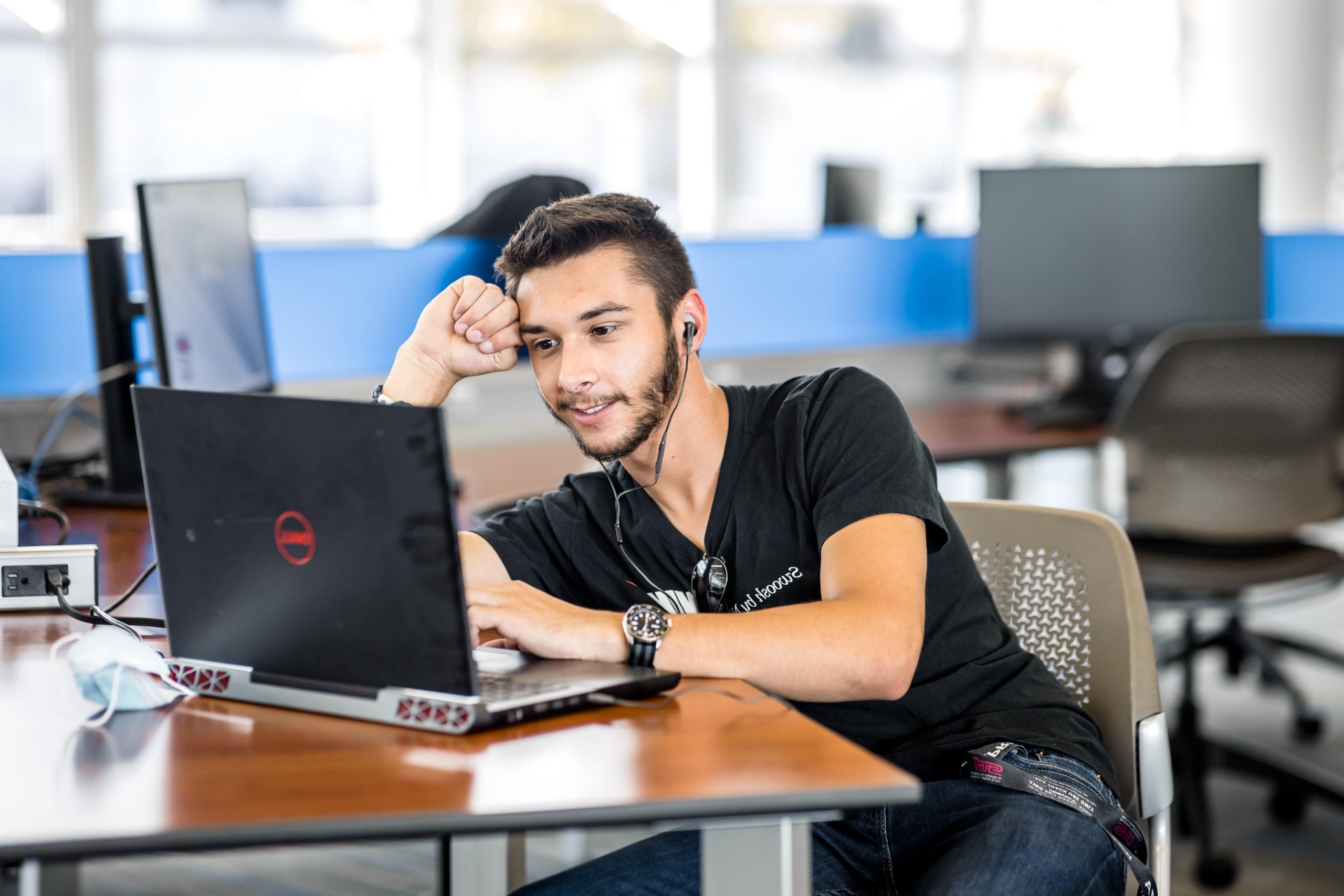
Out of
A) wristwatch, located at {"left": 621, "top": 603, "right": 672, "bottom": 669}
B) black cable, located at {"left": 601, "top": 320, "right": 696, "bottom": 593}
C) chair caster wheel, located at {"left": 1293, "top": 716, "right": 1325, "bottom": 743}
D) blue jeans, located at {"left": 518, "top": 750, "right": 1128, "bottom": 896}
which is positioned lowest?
chair caster wheel, located at {"left": 1293, "top": 716, "right": 1325, "bottom": 743}

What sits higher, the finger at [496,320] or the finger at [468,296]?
the finger at [468,296]

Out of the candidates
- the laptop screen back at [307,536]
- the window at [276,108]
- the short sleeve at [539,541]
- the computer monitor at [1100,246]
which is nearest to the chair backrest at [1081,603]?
the short sleeve at [539,541]

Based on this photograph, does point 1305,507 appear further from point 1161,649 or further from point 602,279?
point 602,279

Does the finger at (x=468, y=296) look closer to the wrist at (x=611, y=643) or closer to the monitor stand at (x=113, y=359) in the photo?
the wrist at (x=611, y=643)

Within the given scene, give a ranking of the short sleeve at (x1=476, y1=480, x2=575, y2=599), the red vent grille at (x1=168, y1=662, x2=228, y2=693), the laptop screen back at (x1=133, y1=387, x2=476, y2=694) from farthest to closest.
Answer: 1. the short sleeve at (x1=476, y1=480, x2=575, y2=599)
2. the red vent grille at (x1=168, y1=662, x2=228, y2=693)
3. the laptop screen back at (x1=133, y1=387, x2=476, y2=694)

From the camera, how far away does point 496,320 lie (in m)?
1.49

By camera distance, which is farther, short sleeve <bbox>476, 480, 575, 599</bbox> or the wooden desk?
short sleeve <bbox>476, 480, 575, 599</bbox>

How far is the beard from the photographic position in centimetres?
144

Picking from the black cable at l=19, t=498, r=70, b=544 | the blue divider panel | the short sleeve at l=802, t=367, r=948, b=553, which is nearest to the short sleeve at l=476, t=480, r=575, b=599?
the short sleeve at l=802, t=367, r=948, b=553

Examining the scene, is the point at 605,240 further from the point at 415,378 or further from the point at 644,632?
the point at 644,632

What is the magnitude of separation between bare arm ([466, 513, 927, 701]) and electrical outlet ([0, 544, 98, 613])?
0.50 meters

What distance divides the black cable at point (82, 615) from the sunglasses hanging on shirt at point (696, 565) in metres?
0.47

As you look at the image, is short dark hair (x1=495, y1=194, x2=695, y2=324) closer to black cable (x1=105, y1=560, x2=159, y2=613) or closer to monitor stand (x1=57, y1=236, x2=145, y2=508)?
black cable (x1=105, y1=560, x2=159, y2=613)

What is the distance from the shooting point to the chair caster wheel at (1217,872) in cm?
249
